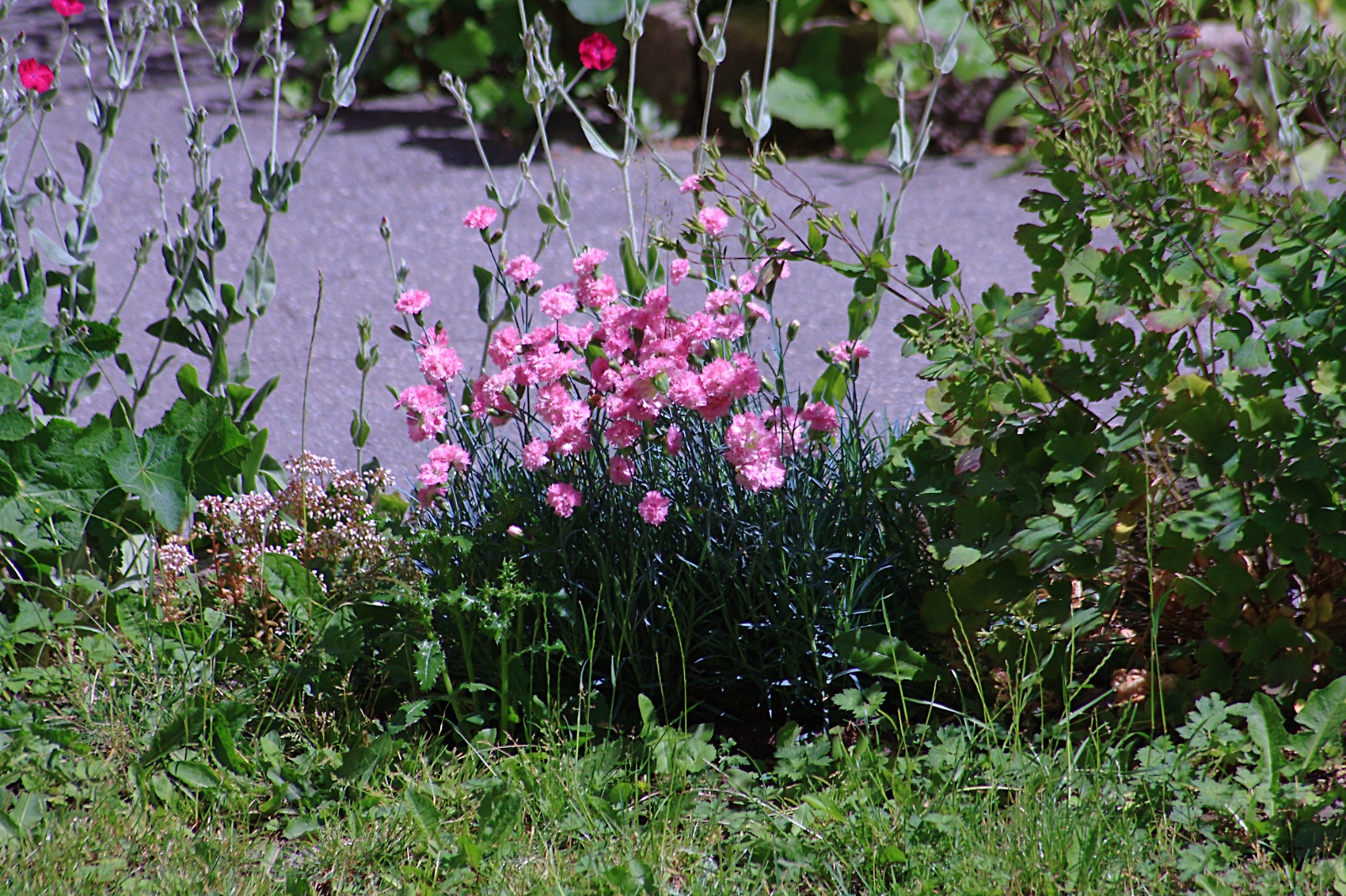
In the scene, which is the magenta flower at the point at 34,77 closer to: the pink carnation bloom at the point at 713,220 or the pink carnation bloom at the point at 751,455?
the pink carnation bloom at the point at 713,220

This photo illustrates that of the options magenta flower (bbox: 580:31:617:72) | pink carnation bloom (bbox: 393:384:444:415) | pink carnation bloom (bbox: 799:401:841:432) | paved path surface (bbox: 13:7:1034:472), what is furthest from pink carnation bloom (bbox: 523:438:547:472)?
paved path surface (bbox: 13:7:1034:472)

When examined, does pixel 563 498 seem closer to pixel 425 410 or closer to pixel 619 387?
pixel 619 387

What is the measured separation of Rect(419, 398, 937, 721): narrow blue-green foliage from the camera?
210 centimetres

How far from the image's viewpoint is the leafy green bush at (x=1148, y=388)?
1.81 metres

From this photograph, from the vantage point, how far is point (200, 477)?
254 centimetres

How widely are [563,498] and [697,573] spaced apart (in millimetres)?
321

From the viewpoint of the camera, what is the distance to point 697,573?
7.16 feet

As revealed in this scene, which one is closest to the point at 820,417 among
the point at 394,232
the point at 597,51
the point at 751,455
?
the point at 751,455

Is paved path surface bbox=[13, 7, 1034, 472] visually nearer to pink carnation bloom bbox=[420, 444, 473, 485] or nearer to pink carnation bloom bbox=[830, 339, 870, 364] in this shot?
pink carnation bloom bbox=[830, 339, 870, 364]

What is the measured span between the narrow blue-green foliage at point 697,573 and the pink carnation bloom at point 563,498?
86 millimetres

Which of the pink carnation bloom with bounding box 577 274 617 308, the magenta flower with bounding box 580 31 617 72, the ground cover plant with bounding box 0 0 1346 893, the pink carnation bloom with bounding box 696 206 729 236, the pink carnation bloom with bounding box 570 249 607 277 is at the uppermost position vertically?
the magenta flower with bounding box 580 31 617 72

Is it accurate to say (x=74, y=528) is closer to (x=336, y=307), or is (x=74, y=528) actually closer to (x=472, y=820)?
(x=472, y=820)

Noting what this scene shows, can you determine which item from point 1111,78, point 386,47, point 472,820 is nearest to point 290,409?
point 472,820

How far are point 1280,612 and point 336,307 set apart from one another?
11.0ft
